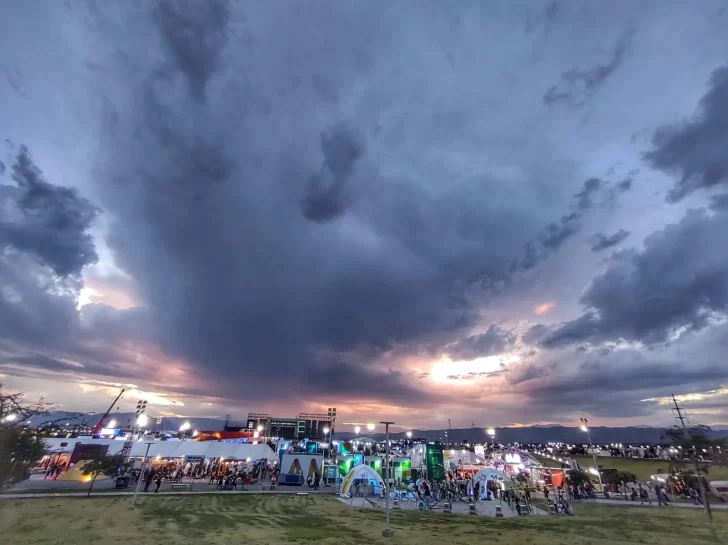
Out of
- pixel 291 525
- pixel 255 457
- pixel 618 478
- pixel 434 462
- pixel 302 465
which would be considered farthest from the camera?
pixel 618 478

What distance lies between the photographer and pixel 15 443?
65.4 ft

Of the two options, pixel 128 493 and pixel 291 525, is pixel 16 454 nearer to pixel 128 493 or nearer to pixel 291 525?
pixel 291 525

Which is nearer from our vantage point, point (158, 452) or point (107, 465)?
point (107, 465)

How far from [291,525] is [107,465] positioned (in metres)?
35.8

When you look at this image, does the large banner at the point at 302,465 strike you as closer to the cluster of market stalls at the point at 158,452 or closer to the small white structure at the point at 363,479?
the cluster of market stalls at the point at 158,452

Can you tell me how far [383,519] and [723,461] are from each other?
27936 millimetres

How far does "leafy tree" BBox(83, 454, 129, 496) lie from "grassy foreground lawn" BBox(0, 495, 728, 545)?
13821 millimetres

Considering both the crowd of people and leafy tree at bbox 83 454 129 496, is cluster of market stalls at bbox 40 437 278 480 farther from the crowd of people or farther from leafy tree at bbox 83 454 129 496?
leafy tree at bbox 83 454 129 496

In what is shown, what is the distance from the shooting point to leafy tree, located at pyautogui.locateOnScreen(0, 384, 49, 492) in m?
16.2

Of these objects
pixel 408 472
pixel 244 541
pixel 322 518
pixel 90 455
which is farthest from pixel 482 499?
pixel 90 455

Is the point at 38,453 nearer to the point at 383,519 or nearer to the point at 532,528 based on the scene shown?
the point at 383,519

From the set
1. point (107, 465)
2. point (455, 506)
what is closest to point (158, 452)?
point (107, 465)

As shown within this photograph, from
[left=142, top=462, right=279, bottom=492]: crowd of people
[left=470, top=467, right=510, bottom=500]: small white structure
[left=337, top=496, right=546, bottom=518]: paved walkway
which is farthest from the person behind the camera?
[left=142, top=462, right=279, bottom=492]: crowd of people

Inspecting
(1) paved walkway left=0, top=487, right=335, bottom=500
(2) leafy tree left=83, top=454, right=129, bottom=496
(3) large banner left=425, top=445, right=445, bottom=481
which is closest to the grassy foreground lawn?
(1) paved walkway left=0, top=487, right=335, bottom=500
